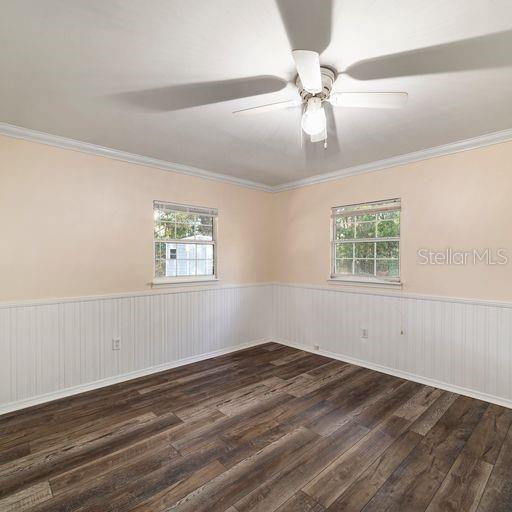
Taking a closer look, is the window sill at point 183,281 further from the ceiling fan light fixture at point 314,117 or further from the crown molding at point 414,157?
the ceiling fan light fixture at point 314,117

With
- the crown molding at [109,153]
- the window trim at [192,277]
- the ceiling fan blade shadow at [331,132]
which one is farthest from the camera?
the window trim at [192,277]

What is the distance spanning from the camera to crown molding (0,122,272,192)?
2738 mm

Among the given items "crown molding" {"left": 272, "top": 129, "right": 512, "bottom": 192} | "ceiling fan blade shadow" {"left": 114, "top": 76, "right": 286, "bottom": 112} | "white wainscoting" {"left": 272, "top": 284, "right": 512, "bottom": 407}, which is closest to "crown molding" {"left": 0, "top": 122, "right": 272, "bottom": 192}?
"crown molding" {"left": 272, "top": 129, "right": 512, "bottom": 192}

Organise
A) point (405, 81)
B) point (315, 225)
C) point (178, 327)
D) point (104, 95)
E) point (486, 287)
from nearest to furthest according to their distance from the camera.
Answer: point (405, 81)
point (104, 95)
point (486, 287)
point (178, 327)
point (315, 225)

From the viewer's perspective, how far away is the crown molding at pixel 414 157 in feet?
9.45

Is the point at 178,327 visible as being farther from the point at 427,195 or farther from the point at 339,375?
the point at 427,195

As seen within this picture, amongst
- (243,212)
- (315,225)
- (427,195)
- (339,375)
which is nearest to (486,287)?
(427,195)

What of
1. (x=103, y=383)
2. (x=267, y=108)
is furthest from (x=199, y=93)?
(x=103, y=383)

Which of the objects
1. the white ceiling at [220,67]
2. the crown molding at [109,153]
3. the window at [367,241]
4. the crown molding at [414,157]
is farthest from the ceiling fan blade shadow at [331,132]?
the crown molding at [109,153]

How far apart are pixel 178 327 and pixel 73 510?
225 cm

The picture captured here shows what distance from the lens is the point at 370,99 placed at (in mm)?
1882

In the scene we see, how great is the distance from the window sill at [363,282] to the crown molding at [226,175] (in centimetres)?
140

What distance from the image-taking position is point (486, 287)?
2969 millimetres

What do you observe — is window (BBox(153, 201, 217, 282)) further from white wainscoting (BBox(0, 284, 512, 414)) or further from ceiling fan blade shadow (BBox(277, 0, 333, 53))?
ceiling fan blade shadow (BBox(277, 0, 333, 53))
